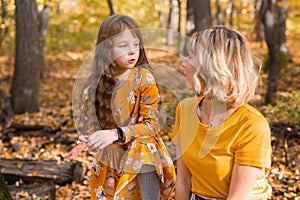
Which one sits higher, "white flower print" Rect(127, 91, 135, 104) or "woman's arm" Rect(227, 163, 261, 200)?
"white flower print" Rect(127, 91, 135, 104)

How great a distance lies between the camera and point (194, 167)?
222 centimetres

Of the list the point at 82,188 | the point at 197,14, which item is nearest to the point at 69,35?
the point at 197,14

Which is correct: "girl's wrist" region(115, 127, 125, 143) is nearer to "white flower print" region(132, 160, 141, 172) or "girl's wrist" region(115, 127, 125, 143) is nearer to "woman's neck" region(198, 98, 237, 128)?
"white flower print" region(132, 160, 141, 172)

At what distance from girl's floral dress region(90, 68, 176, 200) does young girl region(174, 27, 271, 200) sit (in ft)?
1.67

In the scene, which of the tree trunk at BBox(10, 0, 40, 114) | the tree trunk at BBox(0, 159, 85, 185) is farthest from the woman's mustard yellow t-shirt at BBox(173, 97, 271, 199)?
the tree trunk at BBox(10, 0, 40, 114)

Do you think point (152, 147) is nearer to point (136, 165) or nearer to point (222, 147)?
point (136, 165)

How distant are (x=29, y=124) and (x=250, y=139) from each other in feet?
19.2

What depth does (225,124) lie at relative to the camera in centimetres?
209

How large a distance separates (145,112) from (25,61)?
654cm

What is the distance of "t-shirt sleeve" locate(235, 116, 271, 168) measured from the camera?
1987mm

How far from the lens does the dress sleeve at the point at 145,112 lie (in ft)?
8.87

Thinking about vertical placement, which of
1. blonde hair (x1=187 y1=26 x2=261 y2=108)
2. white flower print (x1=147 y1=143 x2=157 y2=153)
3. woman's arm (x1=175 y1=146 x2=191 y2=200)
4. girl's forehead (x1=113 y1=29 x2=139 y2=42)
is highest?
girl's forehead (x1=113 y1=29 x2=139 y2=42)

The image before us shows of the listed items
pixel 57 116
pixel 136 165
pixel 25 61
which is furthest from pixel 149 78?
pixel 25 61

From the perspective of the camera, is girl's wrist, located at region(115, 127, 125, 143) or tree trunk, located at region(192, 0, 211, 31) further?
tree trunk, located at region(192, 0, 211, 31)
